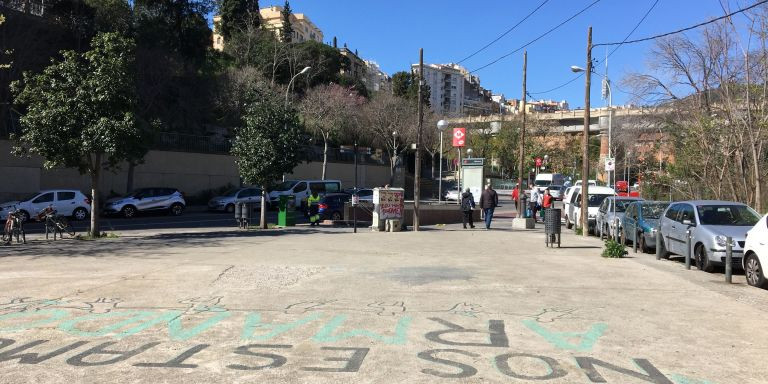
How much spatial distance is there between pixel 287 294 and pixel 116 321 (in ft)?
8.31

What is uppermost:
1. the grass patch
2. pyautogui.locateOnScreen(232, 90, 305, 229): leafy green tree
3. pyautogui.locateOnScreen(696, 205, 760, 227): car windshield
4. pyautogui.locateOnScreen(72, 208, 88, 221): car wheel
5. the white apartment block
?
the white apartment block

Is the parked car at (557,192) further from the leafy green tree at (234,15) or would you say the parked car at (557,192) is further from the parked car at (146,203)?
the leafy green tree at (234,15)

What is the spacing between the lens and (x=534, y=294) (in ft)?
29.0

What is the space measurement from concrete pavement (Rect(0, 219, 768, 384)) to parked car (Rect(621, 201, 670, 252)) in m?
2.94

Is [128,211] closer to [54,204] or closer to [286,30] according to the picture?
[54,204]

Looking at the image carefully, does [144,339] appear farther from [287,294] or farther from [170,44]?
[170,44]

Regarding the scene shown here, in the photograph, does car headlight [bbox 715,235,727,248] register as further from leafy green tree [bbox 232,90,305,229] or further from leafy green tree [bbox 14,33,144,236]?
leafy green tree [bbox 14,33,144,236]

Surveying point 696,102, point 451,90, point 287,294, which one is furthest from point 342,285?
point 451,90

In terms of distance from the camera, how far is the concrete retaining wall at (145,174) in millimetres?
30234

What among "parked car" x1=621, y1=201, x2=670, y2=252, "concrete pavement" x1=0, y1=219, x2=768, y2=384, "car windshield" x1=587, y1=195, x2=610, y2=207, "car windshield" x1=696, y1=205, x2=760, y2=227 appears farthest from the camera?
"car windshield" x1=587, y1=195, x2=610, y2=207

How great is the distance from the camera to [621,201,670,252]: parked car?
15.5 m

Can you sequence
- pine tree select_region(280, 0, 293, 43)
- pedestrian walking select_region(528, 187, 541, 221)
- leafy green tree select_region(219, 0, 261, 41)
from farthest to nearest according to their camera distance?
pine tree select_region(280, 0, 293, 43) < leafy green tree select_region(219, 0, 261, 41) < pedestrian walking select_region(528, 187, 541, 221)

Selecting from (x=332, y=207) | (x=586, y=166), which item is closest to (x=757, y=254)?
(x=586, y=166)

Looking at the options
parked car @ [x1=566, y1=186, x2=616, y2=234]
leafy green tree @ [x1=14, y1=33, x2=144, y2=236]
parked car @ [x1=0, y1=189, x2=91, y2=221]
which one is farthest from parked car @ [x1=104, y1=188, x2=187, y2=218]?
parked car @ [x1=566, y1=186, x2=616, y2=234]
